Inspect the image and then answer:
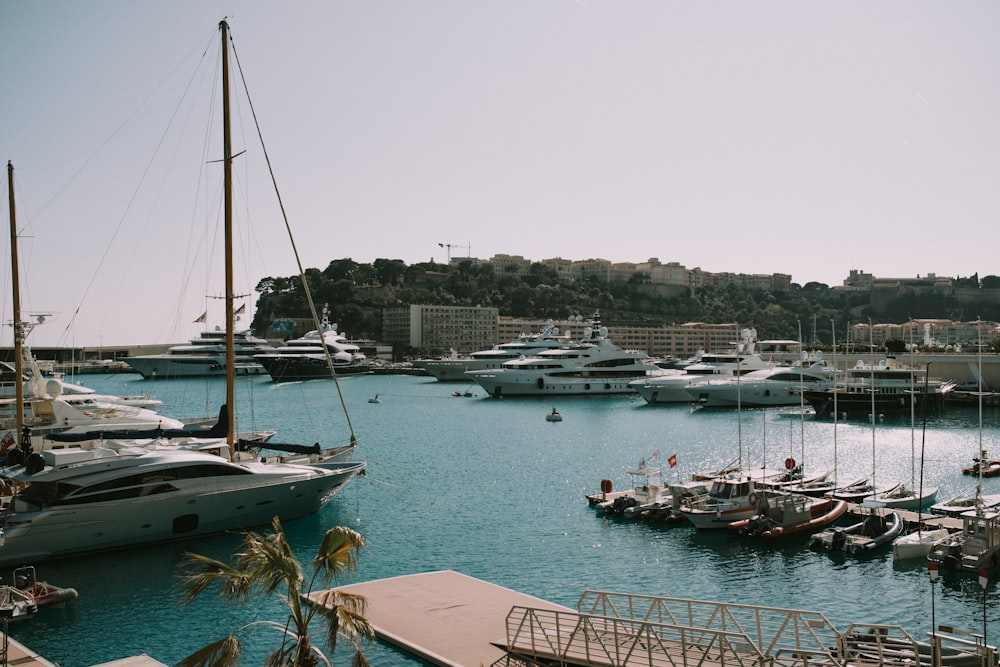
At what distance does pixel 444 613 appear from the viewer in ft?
58.1

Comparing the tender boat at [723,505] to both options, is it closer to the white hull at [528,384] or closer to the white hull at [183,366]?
the white hull at [528,384]

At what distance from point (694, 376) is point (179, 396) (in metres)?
59.4

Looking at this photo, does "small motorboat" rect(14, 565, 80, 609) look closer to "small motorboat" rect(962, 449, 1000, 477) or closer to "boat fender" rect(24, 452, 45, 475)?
"boat fender" rect(24, 452, 45, 475)

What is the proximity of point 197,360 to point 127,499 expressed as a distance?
11589 cm

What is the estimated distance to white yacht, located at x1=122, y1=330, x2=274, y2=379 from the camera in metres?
132

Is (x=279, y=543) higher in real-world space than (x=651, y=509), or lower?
higher

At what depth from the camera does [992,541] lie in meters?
22.7

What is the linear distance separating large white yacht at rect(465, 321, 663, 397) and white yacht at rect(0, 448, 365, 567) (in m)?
63.4

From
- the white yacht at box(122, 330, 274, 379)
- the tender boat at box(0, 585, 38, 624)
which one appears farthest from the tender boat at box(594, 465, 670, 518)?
the white yacht at box(122, 330, 274, 379)

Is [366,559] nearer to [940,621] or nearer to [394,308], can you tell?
[940,621]

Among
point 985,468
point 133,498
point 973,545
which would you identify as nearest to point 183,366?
point 133,498

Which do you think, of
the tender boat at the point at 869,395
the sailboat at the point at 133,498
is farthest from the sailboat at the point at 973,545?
the tender boat at the point at 869,395

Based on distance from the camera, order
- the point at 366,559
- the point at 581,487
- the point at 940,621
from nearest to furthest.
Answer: the point at 940,621 < the point at 366,559 < the point at 581,487

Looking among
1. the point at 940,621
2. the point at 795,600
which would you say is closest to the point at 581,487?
the point at 795,600
